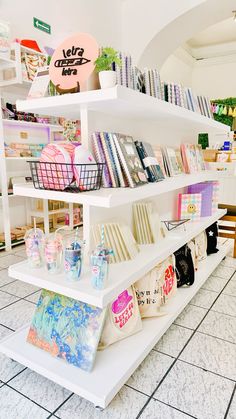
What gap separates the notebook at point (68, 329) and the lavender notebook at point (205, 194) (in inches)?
65.5

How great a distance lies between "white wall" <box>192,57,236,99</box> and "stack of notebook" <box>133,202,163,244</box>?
7.19 metres

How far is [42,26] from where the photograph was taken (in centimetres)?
360

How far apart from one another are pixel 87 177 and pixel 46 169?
0.66 feet

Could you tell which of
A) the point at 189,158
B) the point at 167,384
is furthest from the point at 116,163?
the point at 189,158

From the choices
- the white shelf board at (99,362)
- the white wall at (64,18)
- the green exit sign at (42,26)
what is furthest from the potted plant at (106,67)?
the green exit sign at (42,26)

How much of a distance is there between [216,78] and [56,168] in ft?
26.4

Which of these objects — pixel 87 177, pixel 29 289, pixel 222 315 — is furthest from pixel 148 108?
pixel 29 289

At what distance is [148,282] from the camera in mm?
1744

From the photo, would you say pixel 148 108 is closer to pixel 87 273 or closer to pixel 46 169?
pixel 46 169

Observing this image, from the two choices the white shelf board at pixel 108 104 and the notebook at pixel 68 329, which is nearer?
the white shelf board at pixel 108 104

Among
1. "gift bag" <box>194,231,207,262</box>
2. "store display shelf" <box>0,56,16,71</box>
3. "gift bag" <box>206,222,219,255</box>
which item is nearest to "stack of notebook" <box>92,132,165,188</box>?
"gift bag" <box>194,231,207,262</box>

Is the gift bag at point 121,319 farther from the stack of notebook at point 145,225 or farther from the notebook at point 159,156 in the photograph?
the notebook at point 159,156

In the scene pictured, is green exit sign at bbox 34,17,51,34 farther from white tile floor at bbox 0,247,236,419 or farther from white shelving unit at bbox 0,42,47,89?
white tile floor at bbox 0,247,236,419

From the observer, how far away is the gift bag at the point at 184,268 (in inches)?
84.2
